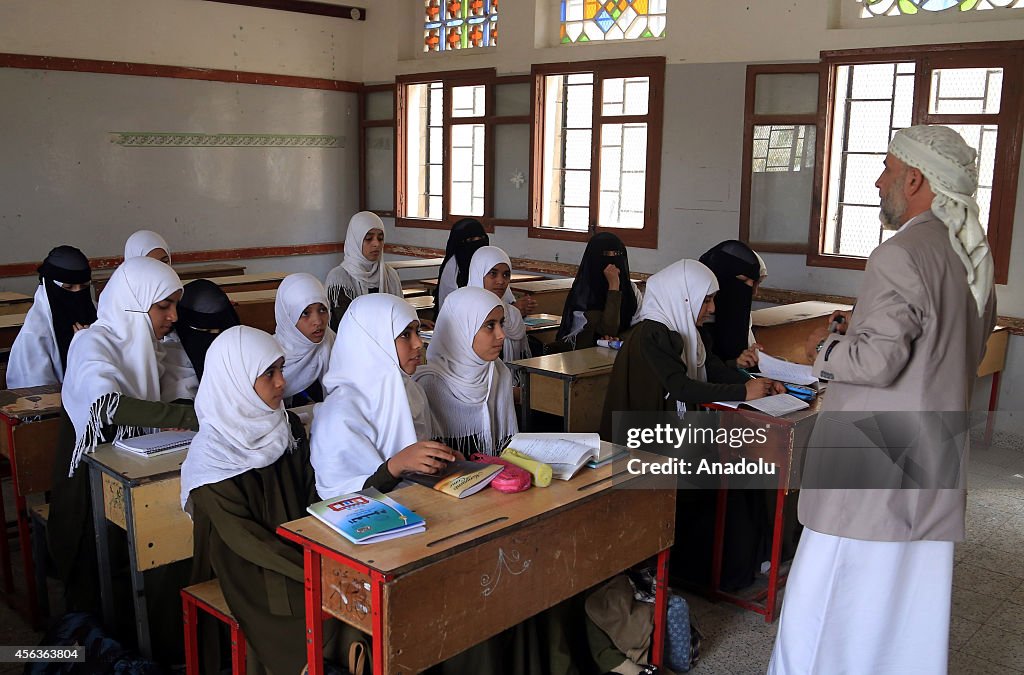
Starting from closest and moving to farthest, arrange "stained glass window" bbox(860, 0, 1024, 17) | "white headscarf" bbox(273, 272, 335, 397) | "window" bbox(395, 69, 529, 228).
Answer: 1. "white headscarf" bbox(273, 272, 335, 397)
2. "stained glass window" bbox(860, 0, 1024, 17)
3. "window" bbox(395, 69, 529, 228)

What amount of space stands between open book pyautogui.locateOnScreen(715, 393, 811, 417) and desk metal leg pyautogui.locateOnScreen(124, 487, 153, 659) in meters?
1.92

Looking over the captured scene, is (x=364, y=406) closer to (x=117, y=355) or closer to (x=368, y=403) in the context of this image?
(x=368, y=403)

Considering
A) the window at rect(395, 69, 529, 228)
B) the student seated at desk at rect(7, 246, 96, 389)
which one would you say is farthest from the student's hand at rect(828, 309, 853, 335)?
the window at rect(395, 69, 529, 228)

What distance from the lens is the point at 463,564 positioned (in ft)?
6.38

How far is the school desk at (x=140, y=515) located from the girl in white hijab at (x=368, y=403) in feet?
1.35

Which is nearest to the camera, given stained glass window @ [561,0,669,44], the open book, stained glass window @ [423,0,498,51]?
the open book

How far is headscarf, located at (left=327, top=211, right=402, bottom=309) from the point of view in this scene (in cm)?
516

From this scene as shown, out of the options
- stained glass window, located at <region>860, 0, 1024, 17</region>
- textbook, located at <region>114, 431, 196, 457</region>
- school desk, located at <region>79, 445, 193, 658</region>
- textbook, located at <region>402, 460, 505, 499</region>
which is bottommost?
school desk, located at <region>79, 445, 193, 658</region>

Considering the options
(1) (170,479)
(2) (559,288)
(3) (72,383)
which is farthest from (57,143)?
(1) (170,479)

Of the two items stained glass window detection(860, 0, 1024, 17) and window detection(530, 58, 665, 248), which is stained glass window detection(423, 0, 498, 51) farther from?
stained glass window detection(860, 0, 1024, 17)

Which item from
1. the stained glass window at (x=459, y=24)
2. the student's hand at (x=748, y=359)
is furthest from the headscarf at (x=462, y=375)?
the stained glass window at (x=459, y=24)

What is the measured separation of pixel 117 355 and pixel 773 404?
2230 mm

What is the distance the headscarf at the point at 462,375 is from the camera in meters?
2.97

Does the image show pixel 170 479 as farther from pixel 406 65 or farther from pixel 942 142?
pixel 406 65
